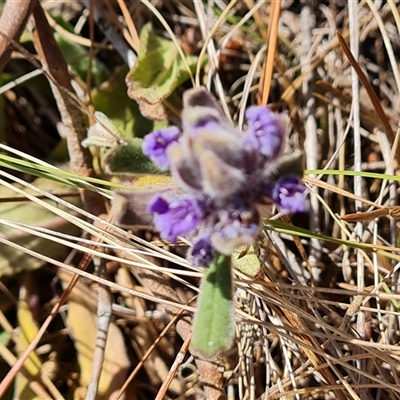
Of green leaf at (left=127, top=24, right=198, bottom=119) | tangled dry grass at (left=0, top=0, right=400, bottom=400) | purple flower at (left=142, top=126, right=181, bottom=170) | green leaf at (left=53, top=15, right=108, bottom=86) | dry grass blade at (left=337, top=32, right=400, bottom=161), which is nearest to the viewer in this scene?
purple flower at (left=142, top=126, right=181, bottom=170)

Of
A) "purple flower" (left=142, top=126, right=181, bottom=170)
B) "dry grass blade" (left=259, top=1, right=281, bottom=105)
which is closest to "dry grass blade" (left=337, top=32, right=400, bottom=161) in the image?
"dry grass blade" (left=259, top=1, right=281, bottom=105)

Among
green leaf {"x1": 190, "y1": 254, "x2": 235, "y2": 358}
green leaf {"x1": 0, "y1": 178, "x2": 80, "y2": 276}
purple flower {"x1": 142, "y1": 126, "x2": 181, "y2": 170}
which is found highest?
green leaf {"x1": 0, "y1": 178, "x2": 80, "y2": 276}

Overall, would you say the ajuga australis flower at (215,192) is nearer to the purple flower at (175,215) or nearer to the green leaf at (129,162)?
the purple flower at (175,215)

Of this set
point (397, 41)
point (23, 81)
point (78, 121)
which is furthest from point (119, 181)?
point (397, 41)

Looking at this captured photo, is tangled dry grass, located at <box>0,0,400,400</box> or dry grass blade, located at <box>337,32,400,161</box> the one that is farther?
dry grass blade, located at <box>337,32,400,161</box>

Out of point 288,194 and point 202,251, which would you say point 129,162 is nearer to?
point 202,251

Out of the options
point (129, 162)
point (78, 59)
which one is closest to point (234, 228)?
point (129, 162)

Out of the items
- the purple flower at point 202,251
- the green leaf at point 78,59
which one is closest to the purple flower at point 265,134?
the purple flower at point 202,251

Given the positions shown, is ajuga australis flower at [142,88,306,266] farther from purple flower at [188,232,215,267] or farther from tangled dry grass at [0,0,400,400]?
tangled dry grass at [0,0,400,400]

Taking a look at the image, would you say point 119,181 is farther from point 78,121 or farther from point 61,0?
point 61,0
